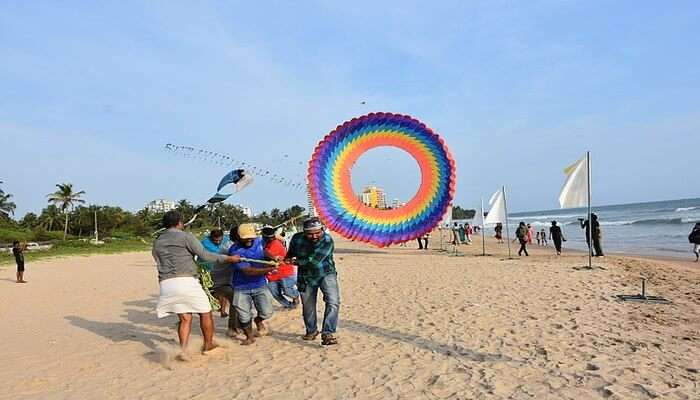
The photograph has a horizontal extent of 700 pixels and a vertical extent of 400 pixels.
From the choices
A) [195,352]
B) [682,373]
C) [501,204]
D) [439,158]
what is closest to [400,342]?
[195,352]

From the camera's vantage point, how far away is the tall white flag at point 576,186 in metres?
12.0

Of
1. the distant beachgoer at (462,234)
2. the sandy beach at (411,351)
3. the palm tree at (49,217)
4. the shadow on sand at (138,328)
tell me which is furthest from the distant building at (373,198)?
the palm tree at (49,217)

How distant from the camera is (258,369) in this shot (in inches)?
191

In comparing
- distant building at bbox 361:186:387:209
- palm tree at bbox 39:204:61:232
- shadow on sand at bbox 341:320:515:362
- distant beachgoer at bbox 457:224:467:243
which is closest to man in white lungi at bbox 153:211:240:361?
shadow on sand at bbox 341:320:515:362

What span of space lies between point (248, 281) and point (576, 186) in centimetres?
923

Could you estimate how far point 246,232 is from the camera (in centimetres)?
576

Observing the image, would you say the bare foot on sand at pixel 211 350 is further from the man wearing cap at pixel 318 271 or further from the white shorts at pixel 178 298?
Answer: the man wearing cap at pixel 318 271

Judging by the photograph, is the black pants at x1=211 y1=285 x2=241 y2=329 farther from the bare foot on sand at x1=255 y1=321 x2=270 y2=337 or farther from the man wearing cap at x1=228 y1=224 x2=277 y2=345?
the man wearing cap at x1=228 y1=224 x2=277 y2=345

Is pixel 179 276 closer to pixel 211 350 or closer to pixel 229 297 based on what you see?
pixel 211 350

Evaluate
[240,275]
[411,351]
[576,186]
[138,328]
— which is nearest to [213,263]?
[240,275]

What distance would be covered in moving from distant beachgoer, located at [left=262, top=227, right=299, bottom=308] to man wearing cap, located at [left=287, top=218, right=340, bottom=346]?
1.58ft

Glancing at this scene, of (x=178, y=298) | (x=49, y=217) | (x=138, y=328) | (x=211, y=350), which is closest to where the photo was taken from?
(x=178, y=298)

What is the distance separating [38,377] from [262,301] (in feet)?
7.50

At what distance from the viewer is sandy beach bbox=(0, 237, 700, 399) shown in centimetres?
416
